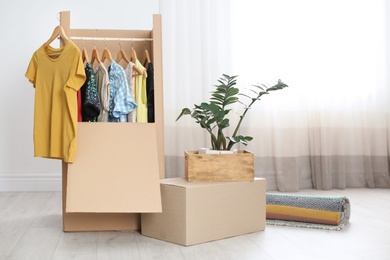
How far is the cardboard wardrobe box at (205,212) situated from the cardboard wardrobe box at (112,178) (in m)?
0.08

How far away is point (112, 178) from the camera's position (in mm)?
2598

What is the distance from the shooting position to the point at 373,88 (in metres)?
4.39

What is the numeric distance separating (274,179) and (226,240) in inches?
71.3

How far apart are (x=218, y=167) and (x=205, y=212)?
242 millimetres

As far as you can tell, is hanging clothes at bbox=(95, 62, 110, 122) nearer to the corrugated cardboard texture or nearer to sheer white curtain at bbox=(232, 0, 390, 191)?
the corrugated cardboard texture

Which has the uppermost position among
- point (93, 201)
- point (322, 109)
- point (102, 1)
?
point (102, 1)

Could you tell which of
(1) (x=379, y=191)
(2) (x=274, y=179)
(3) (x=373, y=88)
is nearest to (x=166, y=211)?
(2) (x=274, y=179)

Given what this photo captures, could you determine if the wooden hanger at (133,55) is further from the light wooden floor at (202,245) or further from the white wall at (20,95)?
the white wall at (20,95)

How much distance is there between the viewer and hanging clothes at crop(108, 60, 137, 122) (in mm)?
2744

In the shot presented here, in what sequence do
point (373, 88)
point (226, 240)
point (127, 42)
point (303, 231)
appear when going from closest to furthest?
point (226, 240), point (303, 231), point (127, 42), point (373, 88)

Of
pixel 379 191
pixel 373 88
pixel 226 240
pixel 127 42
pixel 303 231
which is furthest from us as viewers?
pixel 373 88

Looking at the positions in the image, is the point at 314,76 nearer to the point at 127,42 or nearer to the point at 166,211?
the point at 127,42

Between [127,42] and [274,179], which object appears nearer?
[127,42]

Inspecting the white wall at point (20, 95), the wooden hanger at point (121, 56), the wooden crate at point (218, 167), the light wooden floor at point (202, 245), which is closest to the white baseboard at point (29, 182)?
the white wall at point (20, 95)
